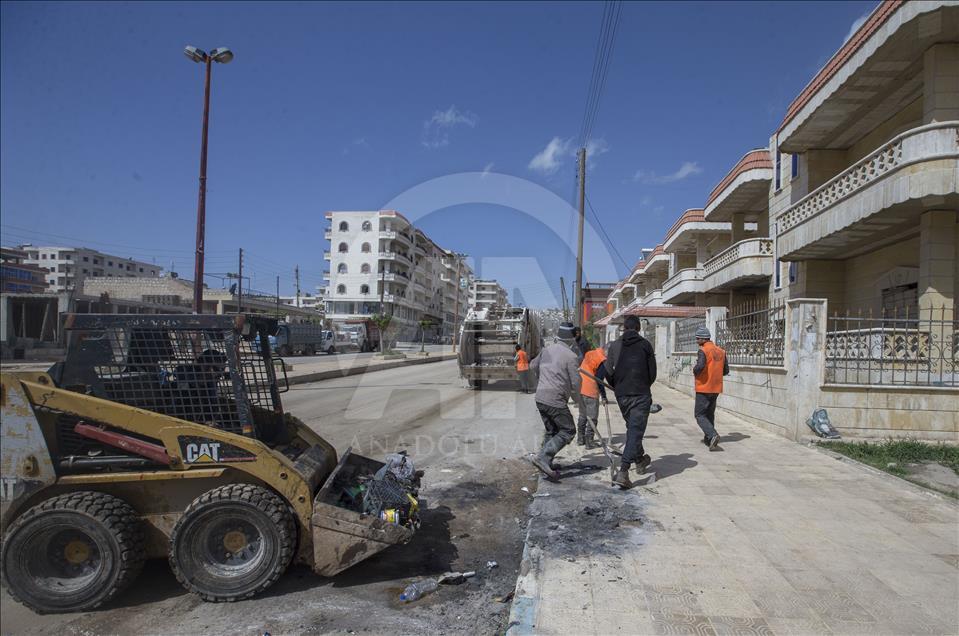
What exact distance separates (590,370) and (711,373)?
65.4 inches

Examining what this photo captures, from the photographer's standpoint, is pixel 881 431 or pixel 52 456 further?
pixel 881 431

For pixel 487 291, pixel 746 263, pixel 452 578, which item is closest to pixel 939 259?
pixel 746 263

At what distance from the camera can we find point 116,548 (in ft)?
11.3

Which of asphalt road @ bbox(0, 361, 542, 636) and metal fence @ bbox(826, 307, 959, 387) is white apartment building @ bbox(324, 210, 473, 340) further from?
asphalt road @ bbox(0, 361, 542, 636)

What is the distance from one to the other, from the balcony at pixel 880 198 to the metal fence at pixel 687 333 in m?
3.23

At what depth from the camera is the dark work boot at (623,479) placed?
590 centimetres

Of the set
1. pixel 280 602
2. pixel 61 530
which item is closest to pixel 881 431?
pixel 280 602

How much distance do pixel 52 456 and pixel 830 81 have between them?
17.1 meters

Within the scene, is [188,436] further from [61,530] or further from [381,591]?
[381,591]

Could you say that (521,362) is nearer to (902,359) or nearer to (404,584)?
(902,359)

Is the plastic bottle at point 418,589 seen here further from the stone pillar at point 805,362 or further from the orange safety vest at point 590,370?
the stone pillar at point 805,362

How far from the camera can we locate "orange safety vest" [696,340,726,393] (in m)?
7.76

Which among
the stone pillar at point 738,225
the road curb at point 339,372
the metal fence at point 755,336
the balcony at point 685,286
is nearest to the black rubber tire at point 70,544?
the metal fence at point 755,336

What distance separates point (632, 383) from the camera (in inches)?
239
